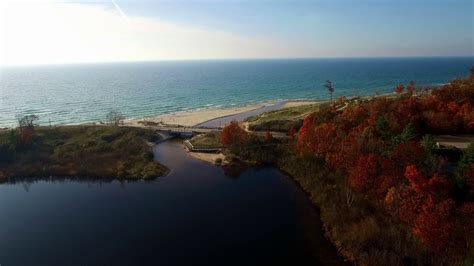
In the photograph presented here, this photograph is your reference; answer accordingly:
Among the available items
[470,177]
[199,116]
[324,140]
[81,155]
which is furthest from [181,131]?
[470,177]

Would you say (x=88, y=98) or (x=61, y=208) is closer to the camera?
(x=61, y=208)

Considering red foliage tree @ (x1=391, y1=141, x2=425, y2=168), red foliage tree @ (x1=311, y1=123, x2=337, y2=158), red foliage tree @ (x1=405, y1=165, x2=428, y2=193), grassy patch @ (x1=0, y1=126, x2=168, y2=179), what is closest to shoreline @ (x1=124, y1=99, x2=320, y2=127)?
grassy patch @ (x1=0, y1=126, x2=168, y2=179)

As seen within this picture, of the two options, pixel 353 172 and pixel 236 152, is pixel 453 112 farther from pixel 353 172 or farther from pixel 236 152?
pixel 236 152

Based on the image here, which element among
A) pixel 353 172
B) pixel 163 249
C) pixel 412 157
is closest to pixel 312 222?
pixel 353 172

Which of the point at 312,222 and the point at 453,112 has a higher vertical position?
the point at 453,112

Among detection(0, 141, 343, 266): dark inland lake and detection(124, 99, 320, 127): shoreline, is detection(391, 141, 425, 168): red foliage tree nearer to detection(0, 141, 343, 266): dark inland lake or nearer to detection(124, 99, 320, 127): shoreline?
detection(0, 141, 343, 266): dark inland lake
